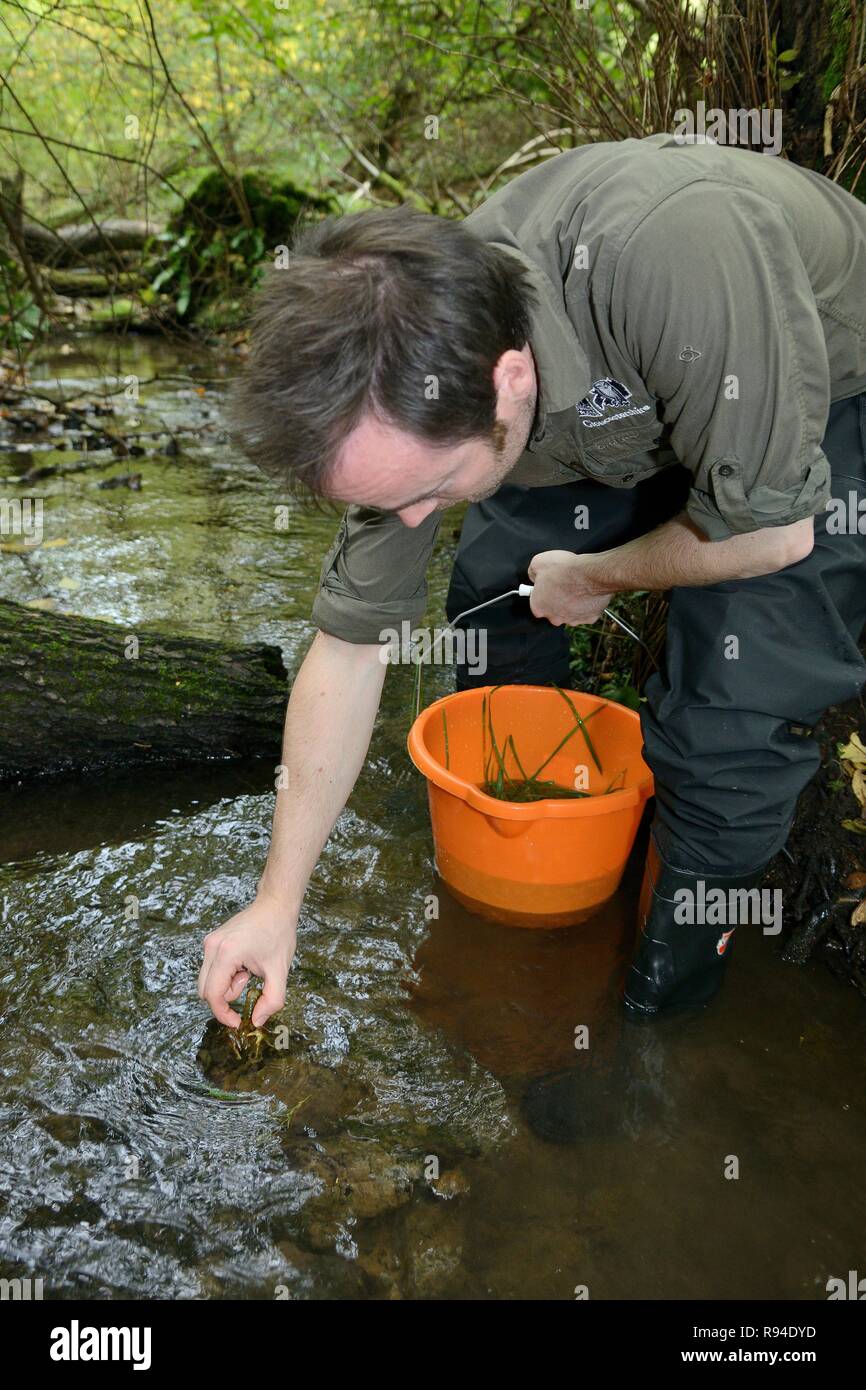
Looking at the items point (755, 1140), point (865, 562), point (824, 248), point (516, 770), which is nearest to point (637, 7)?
point (824, 248)

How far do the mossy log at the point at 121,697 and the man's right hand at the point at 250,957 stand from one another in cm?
117

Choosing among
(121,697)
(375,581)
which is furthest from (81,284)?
(375,581)

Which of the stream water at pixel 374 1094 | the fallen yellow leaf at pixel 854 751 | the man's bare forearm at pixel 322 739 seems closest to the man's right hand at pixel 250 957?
the man's bare forearm at pixel 322 739

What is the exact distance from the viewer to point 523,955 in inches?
81.7

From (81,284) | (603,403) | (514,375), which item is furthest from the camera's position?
(81,284)

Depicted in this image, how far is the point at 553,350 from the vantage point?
1.40 meters

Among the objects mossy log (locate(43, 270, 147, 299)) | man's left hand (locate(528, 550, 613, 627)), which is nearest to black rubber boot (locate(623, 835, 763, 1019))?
man's left hand (locate(528, 550, 613, 627))

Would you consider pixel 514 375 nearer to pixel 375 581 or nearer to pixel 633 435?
pixel 633 435

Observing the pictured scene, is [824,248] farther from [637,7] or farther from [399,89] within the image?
[399,89]

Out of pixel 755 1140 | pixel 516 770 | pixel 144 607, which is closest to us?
pixel 755 1140

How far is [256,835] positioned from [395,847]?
328 millimetres

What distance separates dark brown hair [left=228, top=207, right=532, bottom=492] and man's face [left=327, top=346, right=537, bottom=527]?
0.07 ft

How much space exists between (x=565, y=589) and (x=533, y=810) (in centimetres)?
43

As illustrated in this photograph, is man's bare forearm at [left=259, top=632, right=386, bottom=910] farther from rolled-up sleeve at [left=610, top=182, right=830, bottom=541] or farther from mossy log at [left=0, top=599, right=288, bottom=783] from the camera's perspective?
mossy log at [left=0, top=599, right=288, bottom=783]
